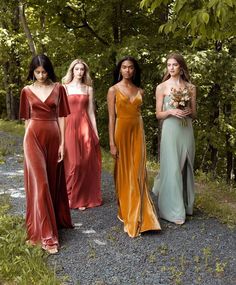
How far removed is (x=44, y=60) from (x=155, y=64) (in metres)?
6.86

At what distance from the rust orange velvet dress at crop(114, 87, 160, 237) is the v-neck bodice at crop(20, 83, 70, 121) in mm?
921

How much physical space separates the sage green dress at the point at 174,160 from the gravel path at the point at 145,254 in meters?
0.24

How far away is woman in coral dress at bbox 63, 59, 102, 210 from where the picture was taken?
755cm

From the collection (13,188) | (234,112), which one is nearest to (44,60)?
(13,188)

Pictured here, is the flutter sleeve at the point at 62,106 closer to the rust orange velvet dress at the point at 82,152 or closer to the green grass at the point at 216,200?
the rust orange velvet dress at the point at 82,152

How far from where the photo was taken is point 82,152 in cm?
773

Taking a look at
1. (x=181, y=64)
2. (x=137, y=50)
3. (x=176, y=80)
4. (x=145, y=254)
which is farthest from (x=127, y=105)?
(x=137, y=50)

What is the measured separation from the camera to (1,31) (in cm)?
1727

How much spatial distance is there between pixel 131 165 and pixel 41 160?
1.36 meters

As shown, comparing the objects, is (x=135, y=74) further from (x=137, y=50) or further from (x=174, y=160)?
(x=137, y=50)

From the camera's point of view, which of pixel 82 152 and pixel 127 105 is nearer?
Result: pixel 127 105

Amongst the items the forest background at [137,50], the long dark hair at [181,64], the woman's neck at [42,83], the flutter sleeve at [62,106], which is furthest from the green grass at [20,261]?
the forest background at [137,50]

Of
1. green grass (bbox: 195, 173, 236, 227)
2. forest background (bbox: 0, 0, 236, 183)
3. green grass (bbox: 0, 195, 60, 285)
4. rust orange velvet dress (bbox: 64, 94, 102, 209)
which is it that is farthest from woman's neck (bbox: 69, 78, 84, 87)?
forest background (bbox: 0, 0, 236, 183)

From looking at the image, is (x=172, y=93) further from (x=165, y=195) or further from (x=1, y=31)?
(x=1, y=31)
